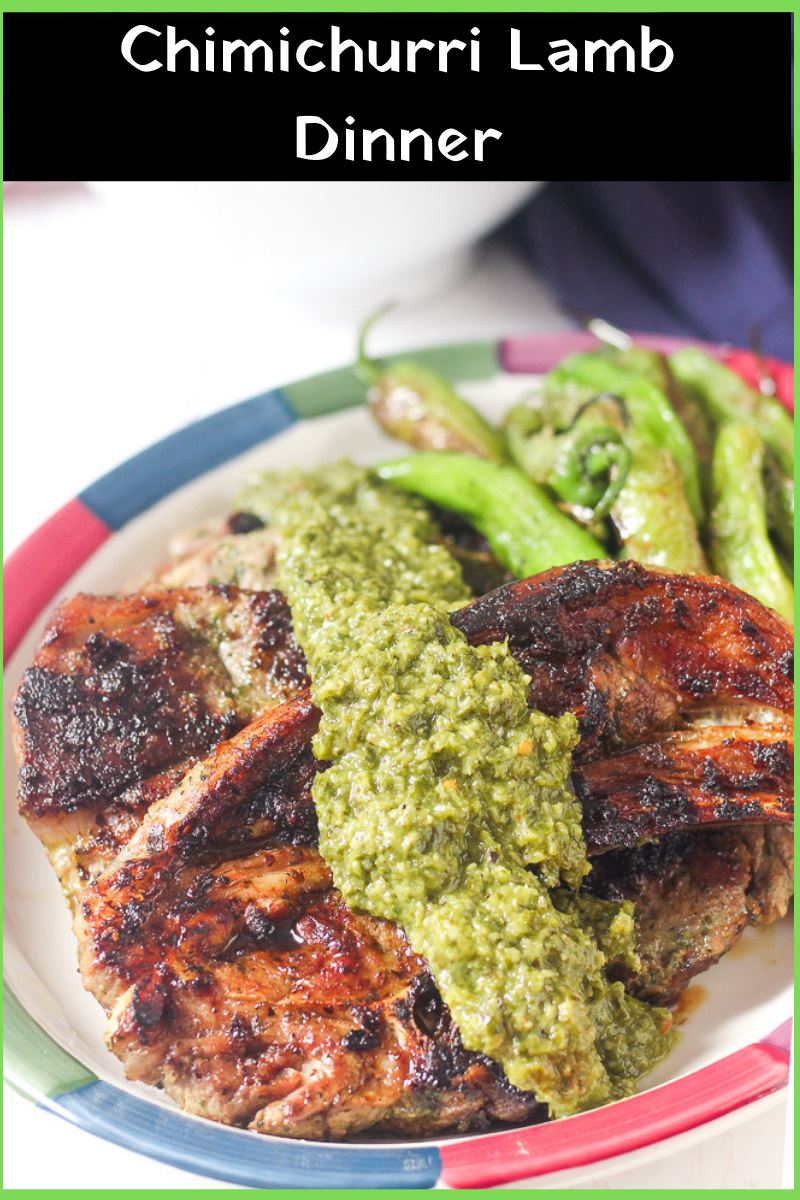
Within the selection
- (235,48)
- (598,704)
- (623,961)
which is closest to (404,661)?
(598,704)

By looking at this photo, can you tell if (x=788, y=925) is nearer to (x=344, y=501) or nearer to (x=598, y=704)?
(x=598, y=704)

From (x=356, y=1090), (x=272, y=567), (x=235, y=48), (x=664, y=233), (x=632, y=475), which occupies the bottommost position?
(x=356, y=1090)

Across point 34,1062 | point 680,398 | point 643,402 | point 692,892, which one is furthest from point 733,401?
point 34,1062

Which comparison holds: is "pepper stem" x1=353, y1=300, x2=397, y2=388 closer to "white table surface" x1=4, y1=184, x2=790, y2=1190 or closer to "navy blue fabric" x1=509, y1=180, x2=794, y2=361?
"white table surface" x1=4, y1=184, x2=790, y2=1190

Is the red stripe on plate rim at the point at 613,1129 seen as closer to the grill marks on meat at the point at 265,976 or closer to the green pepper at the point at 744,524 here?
the grill marks on meat at the point at 265,976

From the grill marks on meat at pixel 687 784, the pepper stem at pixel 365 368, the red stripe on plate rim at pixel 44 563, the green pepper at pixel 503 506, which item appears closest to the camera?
the grill marks on meat at pixel 687 784

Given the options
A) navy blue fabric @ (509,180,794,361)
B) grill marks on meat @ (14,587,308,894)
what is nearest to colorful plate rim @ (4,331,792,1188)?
grill marks on meat @ (14,587,308,894)

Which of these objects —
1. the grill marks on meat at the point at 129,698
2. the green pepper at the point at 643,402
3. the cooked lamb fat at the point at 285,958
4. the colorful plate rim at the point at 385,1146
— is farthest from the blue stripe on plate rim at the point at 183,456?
the colorful plate rim at the point at 385,1146
